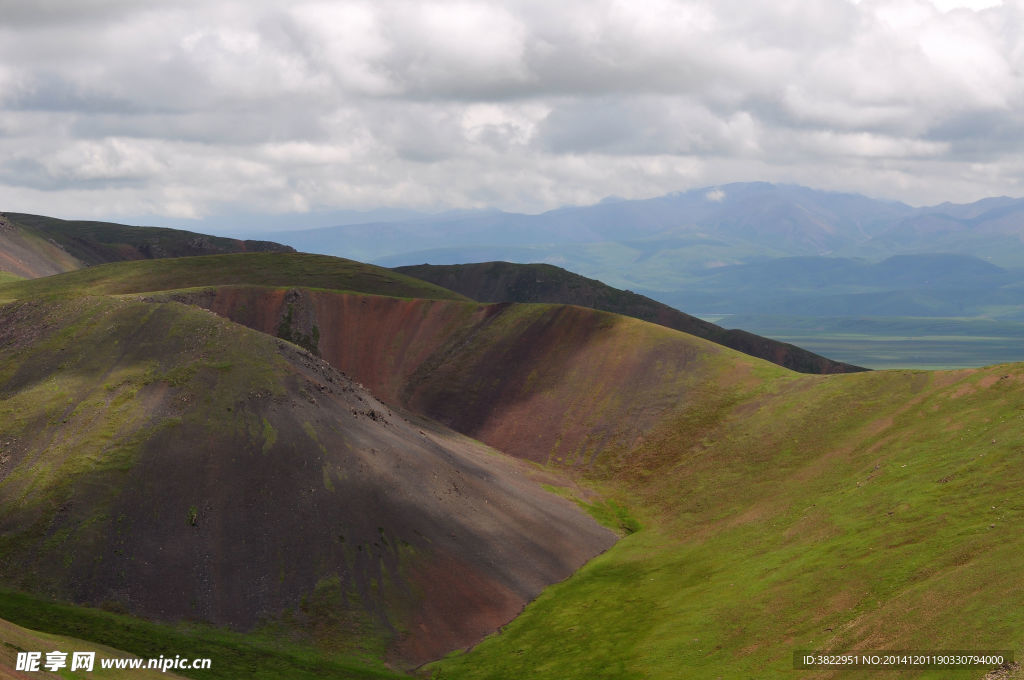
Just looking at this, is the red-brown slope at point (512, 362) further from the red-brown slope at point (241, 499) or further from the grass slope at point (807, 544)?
the red-brown slope at point (241, 499)

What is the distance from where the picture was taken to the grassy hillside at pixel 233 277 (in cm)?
15688

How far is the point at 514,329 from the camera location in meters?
140

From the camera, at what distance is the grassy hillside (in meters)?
157

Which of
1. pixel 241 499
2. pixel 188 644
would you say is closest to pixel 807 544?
pixel 188 644

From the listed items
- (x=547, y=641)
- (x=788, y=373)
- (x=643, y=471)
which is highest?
(x=788, y=373)

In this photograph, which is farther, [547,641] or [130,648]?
[547,641]

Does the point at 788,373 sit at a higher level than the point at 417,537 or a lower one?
higher

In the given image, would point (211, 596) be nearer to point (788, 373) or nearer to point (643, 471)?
point (643, 471)

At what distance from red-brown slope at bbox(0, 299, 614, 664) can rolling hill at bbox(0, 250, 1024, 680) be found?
10.0 inches

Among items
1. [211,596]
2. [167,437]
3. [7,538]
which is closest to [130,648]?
[211,596]

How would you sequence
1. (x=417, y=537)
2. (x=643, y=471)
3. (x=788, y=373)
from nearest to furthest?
1. (x=417, y=537)
2. (x=643, y=471)
3. (x=788, y=373)

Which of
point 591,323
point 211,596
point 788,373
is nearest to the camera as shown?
point 211,596

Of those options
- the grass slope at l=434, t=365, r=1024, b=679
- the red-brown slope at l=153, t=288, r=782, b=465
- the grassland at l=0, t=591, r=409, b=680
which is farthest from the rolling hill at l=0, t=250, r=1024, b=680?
the grassland at l=0, t=591, r=409, b=680

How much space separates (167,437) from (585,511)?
4517 cm
